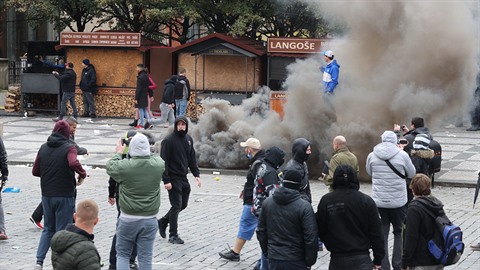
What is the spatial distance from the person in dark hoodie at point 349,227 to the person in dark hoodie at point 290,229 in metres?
0.15

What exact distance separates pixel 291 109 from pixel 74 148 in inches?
329

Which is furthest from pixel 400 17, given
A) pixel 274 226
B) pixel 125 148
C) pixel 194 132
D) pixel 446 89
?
pixel 274 226

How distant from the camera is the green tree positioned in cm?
3061

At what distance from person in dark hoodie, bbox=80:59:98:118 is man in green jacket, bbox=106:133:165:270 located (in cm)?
1899

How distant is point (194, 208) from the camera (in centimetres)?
1470

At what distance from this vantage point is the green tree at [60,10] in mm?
30609

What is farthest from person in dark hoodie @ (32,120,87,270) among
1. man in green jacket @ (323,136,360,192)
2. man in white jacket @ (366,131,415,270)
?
man in white jacket @ (366,131,415,270)

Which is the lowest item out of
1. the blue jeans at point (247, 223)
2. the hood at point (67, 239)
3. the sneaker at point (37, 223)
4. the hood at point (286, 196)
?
the sneaker at point (37, 223)

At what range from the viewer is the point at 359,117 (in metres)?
17.9

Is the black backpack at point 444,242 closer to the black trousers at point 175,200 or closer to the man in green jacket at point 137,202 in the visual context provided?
the man in green jacket at point 137,202

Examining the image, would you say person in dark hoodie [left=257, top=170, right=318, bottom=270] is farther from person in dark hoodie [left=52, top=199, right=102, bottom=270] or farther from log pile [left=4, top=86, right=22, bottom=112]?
log pile [left=4, top=86, right=22, bottom=112]

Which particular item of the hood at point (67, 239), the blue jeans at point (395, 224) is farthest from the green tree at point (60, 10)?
the hood at point (67, 239)

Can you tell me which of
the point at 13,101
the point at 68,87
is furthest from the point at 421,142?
the point at 13,101

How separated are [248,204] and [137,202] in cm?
199
